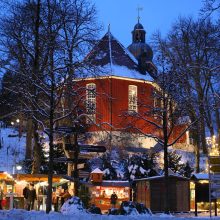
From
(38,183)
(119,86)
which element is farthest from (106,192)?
(119,86)

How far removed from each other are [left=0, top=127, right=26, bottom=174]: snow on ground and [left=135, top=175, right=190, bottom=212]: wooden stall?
35.4ft

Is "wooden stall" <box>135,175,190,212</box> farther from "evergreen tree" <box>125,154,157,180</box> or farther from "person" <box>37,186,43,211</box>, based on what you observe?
"evergreen tree" <box>125,154,157,180</box>

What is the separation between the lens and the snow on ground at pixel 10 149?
40.5 m

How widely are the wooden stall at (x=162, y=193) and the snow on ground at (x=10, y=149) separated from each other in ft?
35.4

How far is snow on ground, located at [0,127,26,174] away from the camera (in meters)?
40.5

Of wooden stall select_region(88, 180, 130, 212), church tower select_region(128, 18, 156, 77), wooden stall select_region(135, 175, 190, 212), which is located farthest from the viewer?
church tower select_region(128, 18, 156, 77)

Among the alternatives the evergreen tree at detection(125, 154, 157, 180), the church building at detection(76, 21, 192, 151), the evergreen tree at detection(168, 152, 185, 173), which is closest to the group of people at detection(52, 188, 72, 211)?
the evergreen tree at detection(125, 154, 157, 180)

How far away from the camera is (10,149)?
156 feet

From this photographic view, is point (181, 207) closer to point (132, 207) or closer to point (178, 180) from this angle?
point (178, 180)

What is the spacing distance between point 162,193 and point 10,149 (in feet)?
73.0

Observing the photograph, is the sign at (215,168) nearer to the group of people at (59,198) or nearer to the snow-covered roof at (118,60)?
the group of people at (59,198)

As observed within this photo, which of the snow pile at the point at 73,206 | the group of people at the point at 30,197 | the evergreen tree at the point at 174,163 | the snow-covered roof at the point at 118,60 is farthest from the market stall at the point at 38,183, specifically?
the snow-covered roof at the point at 118,60

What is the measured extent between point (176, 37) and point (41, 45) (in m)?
19.3

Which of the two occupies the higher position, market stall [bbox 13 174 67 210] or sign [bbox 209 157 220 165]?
sign [bbox 209 157 220 165]
